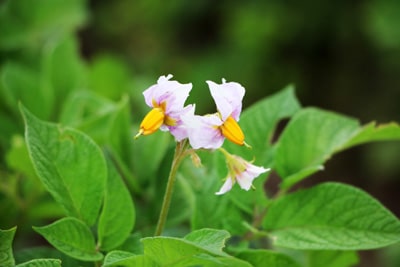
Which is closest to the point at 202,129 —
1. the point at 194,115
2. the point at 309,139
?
the point at 194,115

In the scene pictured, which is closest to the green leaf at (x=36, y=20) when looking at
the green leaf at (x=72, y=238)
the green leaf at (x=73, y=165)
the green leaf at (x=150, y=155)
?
the green leaf at (x=150, y=155)

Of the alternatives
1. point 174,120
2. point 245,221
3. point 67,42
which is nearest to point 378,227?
point 245,221

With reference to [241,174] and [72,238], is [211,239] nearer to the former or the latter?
[241,174]

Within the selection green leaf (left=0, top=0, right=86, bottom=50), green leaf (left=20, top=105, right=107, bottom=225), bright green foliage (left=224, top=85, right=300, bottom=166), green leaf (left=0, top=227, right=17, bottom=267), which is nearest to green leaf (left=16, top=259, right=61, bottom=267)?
green leaf (left=0, top=227, right=17, bottom=267)

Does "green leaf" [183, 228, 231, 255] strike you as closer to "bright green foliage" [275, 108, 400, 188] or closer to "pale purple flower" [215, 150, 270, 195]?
"pale purple flower" [215, 150, 270, 195]

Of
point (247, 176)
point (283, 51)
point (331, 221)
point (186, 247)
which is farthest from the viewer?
point (283, 51)

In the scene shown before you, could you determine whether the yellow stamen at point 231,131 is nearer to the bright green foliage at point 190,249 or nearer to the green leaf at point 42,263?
the bright green foliage at point 190,249
